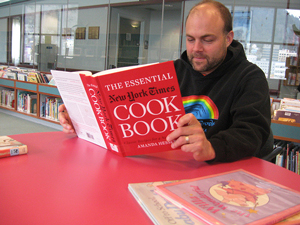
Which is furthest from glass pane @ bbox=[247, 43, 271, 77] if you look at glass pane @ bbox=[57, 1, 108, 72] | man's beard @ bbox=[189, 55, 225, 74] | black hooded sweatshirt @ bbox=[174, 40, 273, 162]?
glass pane @ bbox=[57, 1, 108, 72]

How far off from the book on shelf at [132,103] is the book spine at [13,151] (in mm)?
235

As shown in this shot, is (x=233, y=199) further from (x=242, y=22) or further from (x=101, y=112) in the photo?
(x=242, y=22)

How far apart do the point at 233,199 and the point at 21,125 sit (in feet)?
15.1

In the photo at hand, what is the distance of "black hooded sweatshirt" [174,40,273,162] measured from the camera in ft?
2.92

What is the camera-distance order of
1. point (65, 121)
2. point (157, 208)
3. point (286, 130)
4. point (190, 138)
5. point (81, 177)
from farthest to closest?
point (286, 130) < point (65, 121) < point (190, 138) < point (81, 177) < point (157, 208)

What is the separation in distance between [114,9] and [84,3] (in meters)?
0.80

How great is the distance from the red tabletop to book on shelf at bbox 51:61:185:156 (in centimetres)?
7

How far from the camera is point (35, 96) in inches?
193

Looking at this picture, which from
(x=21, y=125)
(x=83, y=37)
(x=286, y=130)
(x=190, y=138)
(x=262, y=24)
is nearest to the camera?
(x=190, y=138)

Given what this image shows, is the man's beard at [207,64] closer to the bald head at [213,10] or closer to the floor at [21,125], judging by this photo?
the bald head at [213,10]

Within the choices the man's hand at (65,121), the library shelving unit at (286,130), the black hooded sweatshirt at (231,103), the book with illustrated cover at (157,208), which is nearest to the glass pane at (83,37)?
the library shelving unit at (286,130)

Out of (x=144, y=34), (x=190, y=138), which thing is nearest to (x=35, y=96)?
(x=144, y=34)

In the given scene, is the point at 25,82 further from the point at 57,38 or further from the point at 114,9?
the point at 114,9

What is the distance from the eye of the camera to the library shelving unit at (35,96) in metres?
4.50
